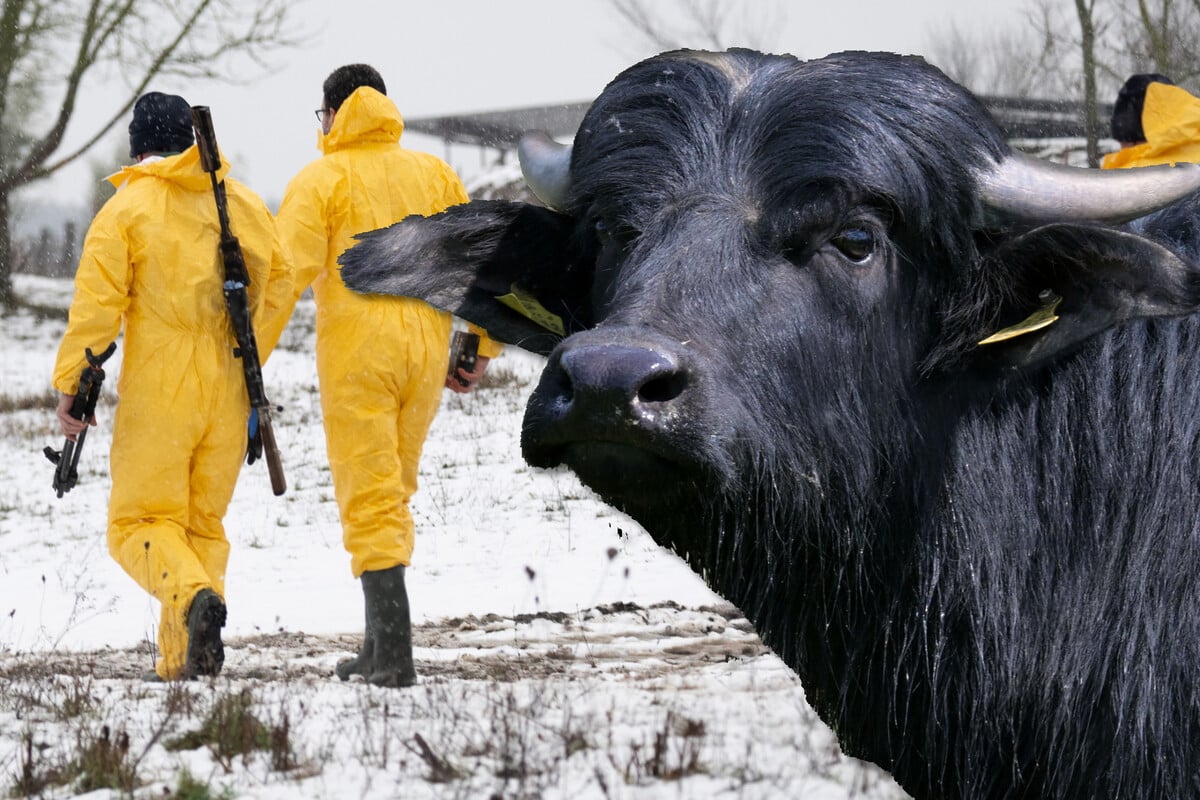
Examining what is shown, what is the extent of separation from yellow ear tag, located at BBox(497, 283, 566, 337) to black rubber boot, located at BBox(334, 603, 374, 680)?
8.50 ft

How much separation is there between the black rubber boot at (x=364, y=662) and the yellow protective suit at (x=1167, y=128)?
3833 mm

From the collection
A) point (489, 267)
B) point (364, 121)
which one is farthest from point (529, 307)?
point (364, 121)

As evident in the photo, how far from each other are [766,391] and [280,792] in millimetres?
2138

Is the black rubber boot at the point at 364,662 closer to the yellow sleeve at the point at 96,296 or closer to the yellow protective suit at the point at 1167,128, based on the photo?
the yellow sleeve at the point at 96,296

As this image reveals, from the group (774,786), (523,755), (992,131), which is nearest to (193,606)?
(523,755)

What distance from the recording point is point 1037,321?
2.67 m

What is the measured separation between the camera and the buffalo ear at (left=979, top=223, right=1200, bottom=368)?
8.31 feet

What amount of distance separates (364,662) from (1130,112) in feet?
16.6

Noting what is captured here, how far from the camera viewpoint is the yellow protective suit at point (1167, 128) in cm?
625

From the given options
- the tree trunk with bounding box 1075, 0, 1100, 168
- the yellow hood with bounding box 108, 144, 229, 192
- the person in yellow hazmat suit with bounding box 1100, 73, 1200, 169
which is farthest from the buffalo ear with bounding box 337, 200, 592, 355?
the tree trunk with bounding box 1075, 0, 1100, 168

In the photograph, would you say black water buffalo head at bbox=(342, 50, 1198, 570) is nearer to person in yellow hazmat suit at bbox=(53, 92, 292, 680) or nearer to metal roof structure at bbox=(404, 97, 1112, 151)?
person in yellow hazmat suit at bbox=(53, 92, 292, 680)

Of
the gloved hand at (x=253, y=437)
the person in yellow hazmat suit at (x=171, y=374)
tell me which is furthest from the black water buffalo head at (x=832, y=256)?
the gloved hand at (x=253, y=437)

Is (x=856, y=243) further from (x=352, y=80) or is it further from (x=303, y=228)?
(x=352, y=80)

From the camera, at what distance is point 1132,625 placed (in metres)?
2.72
